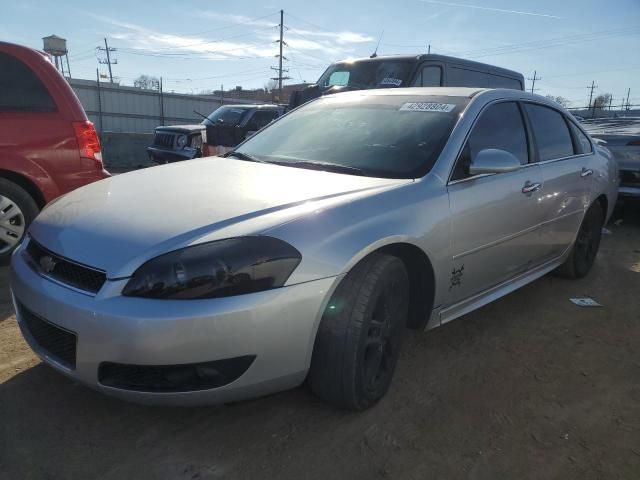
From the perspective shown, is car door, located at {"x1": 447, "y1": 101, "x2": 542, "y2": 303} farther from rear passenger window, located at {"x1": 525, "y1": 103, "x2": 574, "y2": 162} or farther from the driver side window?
rear passenger window, located at {"x1": 525, "y1": 103, "x2": 574, "y2": 162}

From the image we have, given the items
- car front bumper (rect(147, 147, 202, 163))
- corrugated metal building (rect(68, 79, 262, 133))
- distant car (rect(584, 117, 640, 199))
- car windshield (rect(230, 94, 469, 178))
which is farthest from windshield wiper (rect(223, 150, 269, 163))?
corrugated metal building (rect(68, 79, 262, 133))

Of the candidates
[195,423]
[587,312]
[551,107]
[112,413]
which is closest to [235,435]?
[195,423]

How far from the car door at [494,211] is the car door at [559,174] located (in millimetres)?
165

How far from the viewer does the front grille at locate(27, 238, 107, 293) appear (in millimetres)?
2031

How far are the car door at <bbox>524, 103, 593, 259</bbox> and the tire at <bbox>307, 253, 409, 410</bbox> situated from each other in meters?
1.73

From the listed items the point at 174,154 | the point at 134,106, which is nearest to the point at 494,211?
the point at 174,154

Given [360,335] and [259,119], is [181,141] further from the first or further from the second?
[360,335]

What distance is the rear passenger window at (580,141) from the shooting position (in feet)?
14.2

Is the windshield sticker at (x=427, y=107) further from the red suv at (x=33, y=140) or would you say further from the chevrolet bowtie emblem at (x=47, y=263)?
the red suv at (x=33, y=140)

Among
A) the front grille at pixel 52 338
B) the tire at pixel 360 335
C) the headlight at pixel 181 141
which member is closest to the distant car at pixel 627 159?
the tire at pixel 360 335

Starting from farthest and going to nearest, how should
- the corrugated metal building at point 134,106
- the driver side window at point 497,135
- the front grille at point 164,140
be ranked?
the corrugated metal building at point 134,106 → the front grille at point 164,140 → the driver side window at point 497,135

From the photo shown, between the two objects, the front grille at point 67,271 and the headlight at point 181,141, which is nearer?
the front grille at point 67,271

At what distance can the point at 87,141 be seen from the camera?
14.7ft

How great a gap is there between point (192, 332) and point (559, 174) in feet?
10.2
